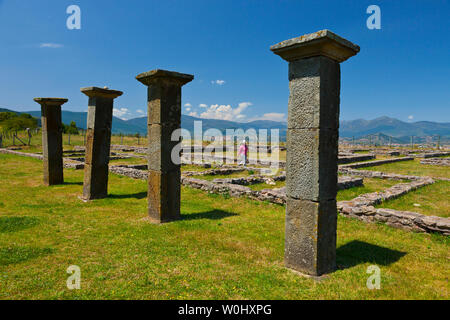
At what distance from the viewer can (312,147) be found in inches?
163

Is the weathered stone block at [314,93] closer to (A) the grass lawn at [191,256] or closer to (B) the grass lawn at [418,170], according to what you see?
(A) the grass lawn at [191,256]

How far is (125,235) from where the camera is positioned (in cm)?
613

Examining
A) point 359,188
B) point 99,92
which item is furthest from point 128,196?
point 359,188

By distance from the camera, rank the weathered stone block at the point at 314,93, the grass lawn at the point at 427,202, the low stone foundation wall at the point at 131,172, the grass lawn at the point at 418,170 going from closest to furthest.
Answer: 1. the weathered stone block at the point at 314,93
2. the grass lawn at the point at 427,202
3. the low stone foundation wall at the point at 131,172
4. the grass lawn at the point at 418,170

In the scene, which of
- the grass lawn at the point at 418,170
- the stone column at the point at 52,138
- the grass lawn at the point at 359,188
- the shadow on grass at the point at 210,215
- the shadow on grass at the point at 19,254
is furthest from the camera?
the grass lawn at the point at 418,170

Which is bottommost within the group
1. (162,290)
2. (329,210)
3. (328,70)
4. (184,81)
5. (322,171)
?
(162,290)

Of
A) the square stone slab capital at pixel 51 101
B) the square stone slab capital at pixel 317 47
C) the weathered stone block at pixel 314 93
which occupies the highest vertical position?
the square stone slab capital at pixel 51 101

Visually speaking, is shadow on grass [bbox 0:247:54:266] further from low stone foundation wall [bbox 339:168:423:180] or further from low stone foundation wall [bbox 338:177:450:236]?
low stone foundation wall [bbox 339:168:423:180]

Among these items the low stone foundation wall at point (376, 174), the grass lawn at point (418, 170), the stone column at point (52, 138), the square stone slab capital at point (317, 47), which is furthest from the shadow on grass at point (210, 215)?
the grass lawn at point (418, 170)

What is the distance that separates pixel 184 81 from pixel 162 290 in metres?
5.04

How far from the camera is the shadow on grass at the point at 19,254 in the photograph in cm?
475

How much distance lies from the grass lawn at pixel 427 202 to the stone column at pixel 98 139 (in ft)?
30.4

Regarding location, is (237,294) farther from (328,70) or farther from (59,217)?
(59,217)

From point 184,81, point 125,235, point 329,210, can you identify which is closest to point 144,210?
point 125,235
